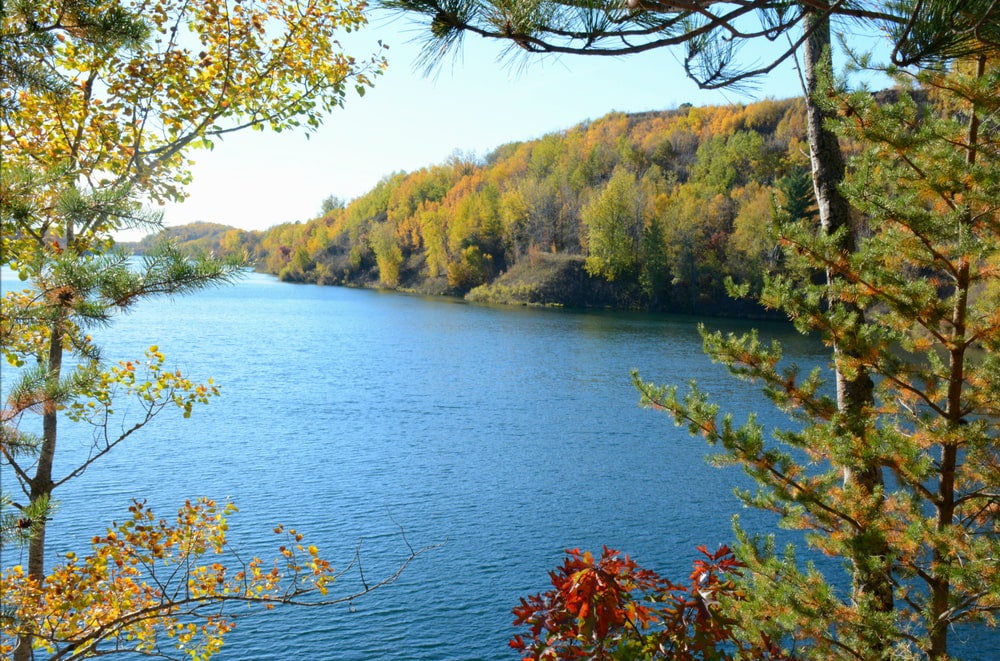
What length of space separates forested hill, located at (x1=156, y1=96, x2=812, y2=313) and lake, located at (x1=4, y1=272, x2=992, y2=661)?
17419 millimetres

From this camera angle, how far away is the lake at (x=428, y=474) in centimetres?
1034

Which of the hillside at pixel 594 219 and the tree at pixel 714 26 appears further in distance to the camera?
the hillside at pixel 594 219

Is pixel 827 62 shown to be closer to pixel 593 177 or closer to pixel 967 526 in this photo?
pixel 967 526

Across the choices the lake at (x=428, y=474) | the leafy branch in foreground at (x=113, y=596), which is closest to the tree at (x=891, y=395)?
the leafy branch in foreground at (x=113, y=596)

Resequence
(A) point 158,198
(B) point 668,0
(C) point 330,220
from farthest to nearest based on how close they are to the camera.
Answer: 1. (C) point 330,220
2. (A) point 158,198
3. (B) point 668,0

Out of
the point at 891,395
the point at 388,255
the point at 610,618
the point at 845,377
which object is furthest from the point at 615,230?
the point at 610,618

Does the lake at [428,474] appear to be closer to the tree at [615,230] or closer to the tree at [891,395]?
the tree at [891,395]

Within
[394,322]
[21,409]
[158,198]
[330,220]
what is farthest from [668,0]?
[330,220]

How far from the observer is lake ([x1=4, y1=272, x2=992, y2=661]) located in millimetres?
10336

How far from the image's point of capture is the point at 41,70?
13.5 ft

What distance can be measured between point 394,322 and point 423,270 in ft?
113

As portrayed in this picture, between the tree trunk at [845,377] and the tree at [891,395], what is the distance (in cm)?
3

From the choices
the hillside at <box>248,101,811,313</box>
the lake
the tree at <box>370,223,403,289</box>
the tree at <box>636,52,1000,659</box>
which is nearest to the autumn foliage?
the tree at <box>636,52,1000,659</box>

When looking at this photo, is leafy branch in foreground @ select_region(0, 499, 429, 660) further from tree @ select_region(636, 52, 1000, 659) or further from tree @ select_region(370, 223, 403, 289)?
tree @ select_region(370, 223, 403, 289)
